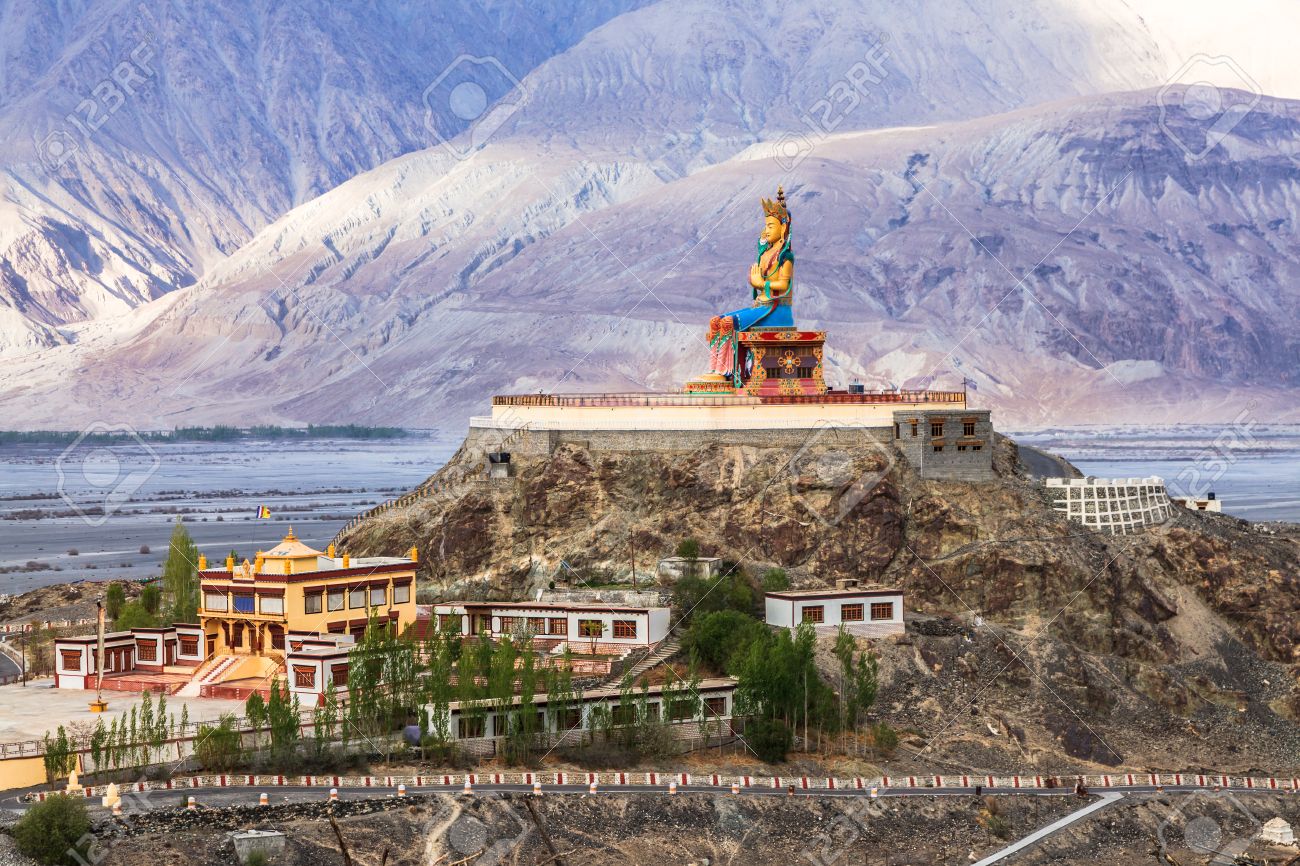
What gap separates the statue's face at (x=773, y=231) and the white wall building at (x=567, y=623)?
20.6 metres

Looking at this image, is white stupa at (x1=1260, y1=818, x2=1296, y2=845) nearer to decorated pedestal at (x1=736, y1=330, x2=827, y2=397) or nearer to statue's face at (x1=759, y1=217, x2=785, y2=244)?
decorated pedestal at (x1=736, y1=330, x2=827, y2=397)

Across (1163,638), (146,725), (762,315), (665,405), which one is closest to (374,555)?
(665,405)

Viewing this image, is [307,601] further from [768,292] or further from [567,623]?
[768,292]

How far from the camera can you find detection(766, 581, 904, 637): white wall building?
259ft

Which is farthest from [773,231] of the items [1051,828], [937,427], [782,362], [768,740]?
[1051,828]

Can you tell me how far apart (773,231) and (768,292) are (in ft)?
9.02

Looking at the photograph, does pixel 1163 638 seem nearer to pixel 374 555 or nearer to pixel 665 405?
pixel 665 405

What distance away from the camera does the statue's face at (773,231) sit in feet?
307

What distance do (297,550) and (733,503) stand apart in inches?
706

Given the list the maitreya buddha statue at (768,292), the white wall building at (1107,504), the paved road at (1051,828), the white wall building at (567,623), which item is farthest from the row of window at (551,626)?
the white wall building at (1107,504)

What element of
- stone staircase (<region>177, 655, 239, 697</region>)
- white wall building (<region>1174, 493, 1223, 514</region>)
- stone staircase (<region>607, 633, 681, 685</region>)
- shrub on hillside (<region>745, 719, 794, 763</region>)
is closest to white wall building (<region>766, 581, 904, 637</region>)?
stone staircase (<region>607, 633, 681, 685</region>)

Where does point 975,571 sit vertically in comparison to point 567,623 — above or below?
above

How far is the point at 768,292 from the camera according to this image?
93000mm

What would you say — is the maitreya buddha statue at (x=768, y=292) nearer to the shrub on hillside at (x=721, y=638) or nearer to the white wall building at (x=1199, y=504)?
the shrub on hillside at (x=721, y=638)
